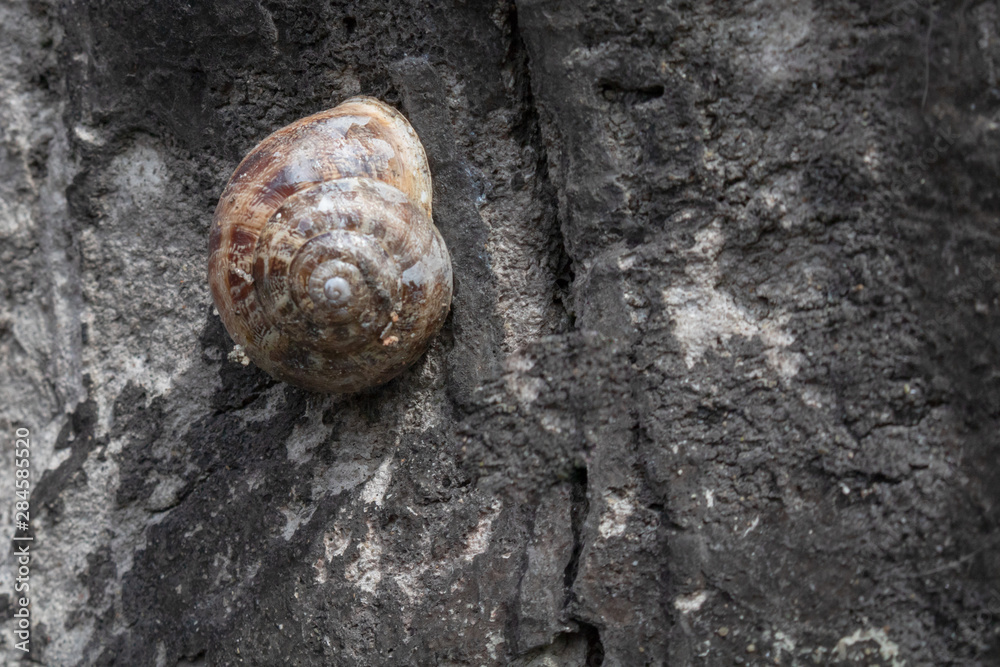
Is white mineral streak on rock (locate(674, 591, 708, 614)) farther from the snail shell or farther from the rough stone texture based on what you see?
the snail shell

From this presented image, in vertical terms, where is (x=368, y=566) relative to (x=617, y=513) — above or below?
below

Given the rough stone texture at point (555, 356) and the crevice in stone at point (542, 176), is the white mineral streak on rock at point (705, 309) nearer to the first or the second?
the rough stone texture at point (555, 356)

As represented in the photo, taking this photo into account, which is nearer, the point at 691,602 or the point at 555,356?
the point at 691,602

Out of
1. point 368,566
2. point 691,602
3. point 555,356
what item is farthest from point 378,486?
point 691,602

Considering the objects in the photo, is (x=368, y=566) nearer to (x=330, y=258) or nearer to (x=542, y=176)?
(x=330, y=258)

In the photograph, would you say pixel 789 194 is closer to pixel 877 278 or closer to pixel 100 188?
pixel 877 278

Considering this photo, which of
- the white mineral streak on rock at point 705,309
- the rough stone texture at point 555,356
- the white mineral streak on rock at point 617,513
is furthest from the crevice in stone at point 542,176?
the white mineral streak on rock at point 617,513

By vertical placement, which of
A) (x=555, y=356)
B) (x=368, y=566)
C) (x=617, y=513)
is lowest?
(x=368, y=566)
